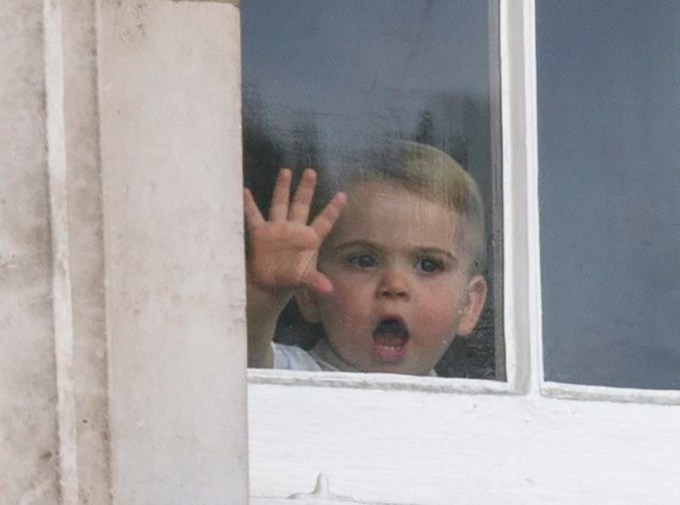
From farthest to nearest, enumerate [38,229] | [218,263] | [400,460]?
[400,460] → [218,263] → [38,229]

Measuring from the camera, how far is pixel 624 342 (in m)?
1.29

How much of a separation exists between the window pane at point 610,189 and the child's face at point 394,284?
0.29ft

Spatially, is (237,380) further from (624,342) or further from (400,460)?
(624,342)

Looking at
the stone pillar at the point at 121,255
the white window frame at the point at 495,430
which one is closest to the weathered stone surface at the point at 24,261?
the stone pillar at the point at 121,255

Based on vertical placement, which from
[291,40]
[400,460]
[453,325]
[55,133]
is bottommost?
[400,460]

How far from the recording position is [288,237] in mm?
1264

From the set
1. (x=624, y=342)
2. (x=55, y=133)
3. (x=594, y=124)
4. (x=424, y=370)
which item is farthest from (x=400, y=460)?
(x=55, y=133)

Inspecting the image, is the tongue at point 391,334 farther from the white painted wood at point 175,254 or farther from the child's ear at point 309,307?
the white painted wood at point 175,254

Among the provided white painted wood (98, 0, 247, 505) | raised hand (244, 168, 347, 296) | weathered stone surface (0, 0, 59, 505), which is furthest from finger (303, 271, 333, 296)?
weathered stone surface (0, 0, 59, 505)

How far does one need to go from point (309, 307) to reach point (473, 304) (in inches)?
6.2

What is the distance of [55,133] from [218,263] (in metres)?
0.17

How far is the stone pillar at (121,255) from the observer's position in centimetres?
89

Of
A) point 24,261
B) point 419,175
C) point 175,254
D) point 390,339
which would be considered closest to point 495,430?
point 390,339

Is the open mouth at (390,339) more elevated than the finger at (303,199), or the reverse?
the finger at (303,199)
